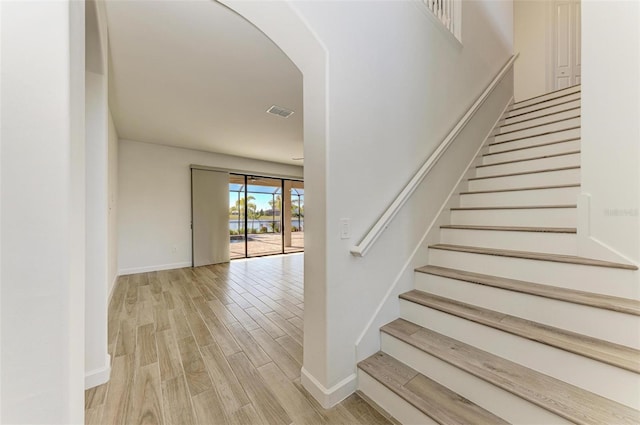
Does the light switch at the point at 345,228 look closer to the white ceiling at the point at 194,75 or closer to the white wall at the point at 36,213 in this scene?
the white wall at the point at 36,213

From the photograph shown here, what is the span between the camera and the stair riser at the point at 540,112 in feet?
9.04

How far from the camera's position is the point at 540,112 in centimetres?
296

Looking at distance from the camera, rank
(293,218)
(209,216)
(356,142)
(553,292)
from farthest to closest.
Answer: (293,218) < (209,216) < (356,142) < (553,292)

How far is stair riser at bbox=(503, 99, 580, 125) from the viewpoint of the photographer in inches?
108

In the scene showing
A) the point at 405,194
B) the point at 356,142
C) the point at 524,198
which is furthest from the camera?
the point at 524,198

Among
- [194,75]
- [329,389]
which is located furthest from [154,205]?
[329,389]

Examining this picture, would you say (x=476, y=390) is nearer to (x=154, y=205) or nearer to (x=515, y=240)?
(x=515, y=240)

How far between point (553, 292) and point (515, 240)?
1.69 ft

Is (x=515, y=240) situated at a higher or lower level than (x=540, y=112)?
lower

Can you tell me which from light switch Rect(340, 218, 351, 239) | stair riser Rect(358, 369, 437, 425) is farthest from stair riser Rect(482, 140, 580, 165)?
stair riser Rect(358, 369, 437, 425)

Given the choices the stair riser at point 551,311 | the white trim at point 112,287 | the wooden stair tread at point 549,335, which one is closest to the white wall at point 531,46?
the stair riser at point 551,311

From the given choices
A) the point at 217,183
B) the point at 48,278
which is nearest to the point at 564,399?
the point at 48,278

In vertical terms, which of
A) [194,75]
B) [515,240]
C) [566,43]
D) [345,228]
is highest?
[566,43]

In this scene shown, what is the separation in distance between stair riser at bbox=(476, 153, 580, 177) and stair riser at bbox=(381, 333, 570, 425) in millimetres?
1978
